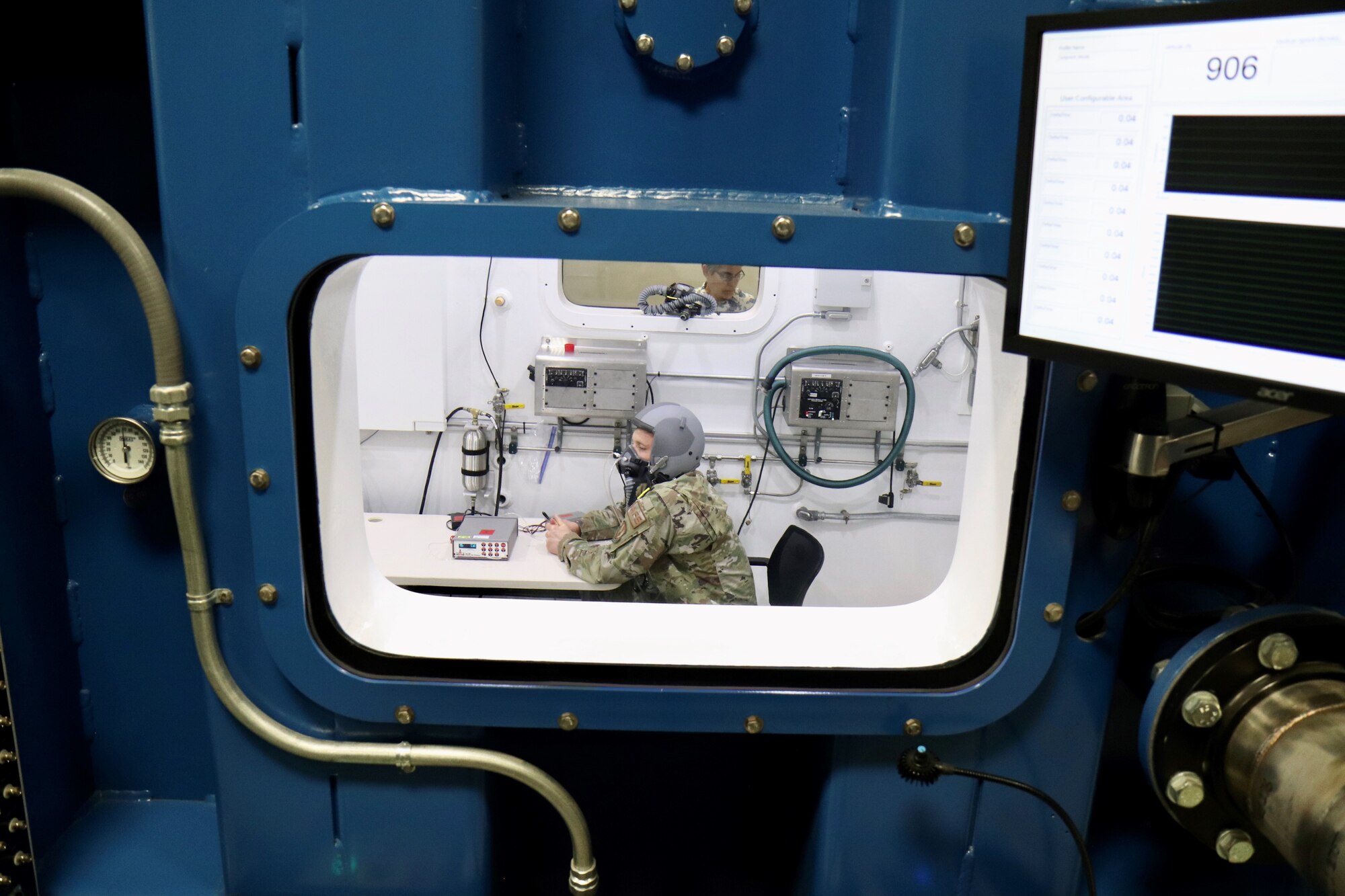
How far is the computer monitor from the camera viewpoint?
2.45 ft

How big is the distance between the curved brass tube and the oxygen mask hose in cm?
289

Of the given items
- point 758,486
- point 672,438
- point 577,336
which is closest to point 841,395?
point 758,486

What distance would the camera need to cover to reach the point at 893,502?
4285 mm

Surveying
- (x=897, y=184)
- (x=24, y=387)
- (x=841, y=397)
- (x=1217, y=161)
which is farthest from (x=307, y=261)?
(x=841, y=397)

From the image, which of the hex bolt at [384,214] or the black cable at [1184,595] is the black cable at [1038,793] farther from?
the hex bolt at [384,214]

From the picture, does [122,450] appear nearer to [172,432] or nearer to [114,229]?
[172,432]

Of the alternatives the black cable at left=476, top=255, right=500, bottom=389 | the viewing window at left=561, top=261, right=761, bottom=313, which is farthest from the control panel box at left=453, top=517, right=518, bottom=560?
the viewing window at left=561, top=261, right=761, bottom=313

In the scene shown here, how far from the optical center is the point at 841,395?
3.97 m

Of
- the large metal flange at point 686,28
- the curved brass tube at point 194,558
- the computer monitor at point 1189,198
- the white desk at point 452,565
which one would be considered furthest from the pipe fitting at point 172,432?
the white desk at point 452,565

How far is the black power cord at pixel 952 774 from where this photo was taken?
112 cm

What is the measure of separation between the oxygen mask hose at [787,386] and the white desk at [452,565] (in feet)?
3.77

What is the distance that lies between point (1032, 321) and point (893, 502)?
3.41 meters

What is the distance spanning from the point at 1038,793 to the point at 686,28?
41.8 inches

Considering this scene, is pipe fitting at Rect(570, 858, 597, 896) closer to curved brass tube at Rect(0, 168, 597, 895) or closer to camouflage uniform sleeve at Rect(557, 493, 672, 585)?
curved brass tube at Rect(0, 168, 597, 895)
